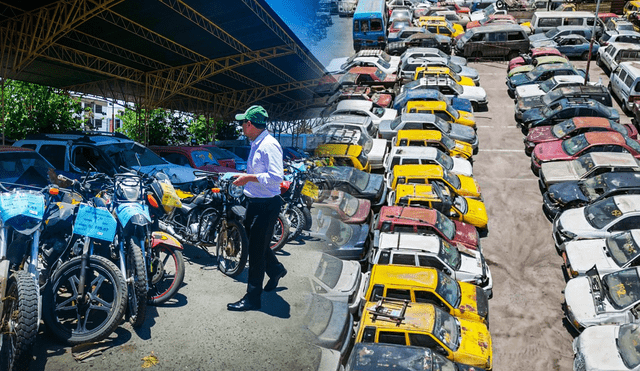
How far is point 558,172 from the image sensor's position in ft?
58.8

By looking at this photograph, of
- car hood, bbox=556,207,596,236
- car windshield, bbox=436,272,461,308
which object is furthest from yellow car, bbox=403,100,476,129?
car windshield, bbox=436,272,461,308

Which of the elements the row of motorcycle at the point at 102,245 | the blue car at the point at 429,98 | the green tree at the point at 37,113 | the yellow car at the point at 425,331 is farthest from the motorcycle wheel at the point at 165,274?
the blue car at the point at 429,98

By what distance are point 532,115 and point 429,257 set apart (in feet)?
43.8

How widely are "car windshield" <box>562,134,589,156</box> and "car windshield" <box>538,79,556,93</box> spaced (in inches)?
241

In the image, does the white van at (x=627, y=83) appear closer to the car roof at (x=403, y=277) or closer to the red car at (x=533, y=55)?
the red car at (x=533, y=55)

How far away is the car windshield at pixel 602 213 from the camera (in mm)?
14547

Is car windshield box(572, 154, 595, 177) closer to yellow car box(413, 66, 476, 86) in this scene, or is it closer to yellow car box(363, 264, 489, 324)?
yellow car box(363, 264, 489, 324)

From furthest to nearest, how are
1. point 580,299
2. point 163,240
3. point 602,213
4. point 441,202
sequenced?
point 441,202, point 602,213, point 580,299, point 163,240

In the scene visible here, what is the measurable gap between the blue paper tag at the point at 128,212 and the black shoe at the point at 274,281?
1049 mm

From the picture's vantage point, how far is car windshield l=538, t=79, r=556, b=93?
25188 mm

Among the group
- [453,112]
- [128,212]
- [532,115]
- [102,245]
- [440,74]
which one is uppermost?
[440,74]

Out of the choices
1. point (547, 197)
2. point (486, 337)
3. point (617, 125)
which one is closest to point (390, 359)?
point (486, 337)

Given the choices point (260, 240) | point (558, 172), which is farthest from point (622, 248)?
point (260, 240)

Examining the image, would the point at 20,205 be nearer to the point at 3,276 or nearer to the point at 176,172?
the point at 3,276
